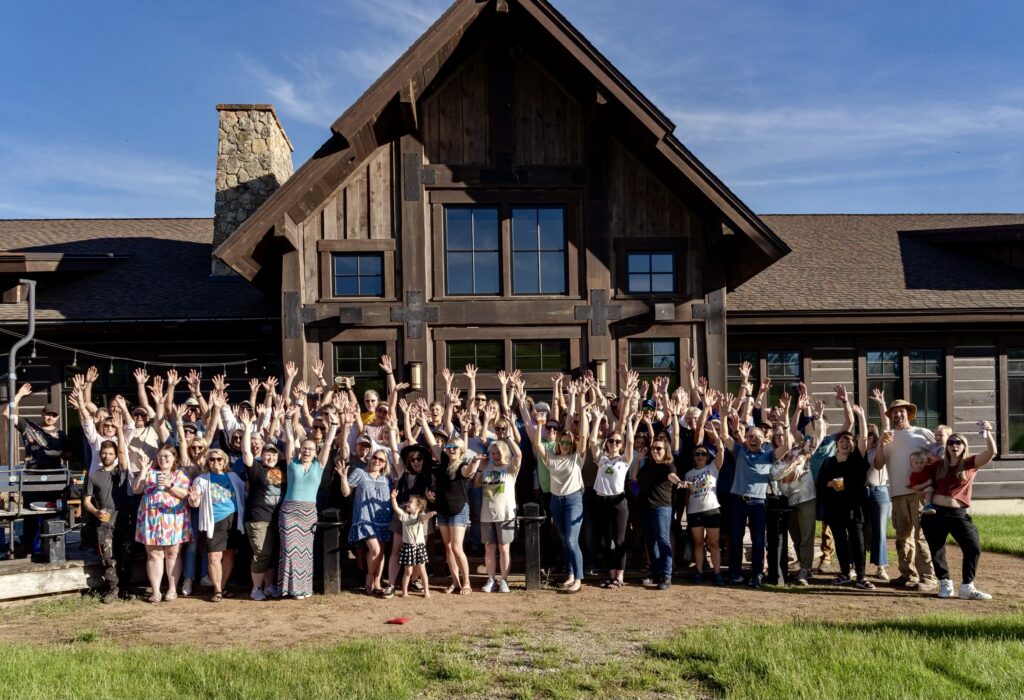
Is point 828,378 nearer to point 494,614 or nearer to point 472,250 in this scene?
point 472,250

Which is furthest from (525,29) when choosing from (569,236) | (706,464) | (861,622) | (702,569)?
(861,622)

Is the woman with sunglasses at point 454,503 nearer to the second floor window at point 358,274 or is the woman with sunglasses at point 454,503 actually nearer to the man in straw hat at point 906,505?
the man in straw hat at point 906,505

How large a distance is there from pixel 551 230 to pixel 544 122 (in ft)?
5.82

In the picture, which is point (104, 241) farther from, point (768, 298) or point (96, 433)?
point (768, 298)

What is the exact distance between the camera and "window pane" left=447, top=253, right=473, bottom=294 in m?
14.5

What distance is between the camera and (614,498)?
30.9ft

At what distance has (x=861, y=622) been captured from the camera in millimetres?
7621

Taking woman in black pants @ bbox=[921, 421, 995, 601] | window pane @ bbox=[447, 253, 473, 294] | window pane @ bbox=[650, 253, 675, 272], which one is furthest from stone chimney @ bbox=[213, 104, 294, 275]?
woman in black pants @ bbox=[921, 421, 995, 601]

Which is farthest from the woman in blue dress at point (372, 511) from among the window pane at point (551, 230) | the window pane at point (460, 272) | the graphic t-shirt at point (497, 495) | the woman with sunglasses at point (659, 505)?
the window pane at point (551, 230)

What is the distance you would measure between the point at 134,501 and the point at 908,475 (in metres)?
8.29

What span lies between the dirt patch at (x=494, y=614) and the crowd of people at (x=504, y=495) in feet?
0.99

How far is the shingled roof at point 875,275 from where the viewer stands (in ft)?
52.5

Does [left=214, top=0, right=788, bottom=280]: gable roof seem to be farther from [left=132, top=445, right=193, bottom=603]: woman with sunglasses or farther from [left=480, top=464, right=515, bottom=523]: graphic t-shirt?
[left=480, top=464, right=515, bottom=523]: graphic t-shirt

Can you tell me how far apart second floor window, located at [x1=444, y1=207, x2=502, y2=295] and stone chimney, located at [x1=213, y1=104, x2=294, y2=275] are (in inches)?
189
